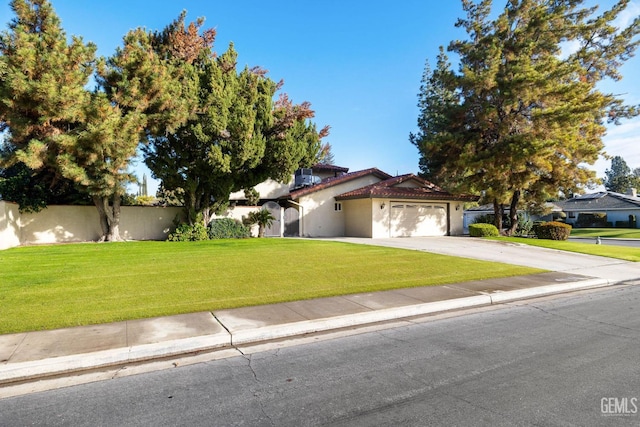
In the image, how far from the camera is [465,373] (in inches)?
159

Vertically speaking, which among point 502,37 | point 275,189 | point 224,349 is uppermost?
point 502,37

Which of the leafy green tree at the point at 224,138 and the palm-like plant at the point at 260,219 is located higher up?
the leafy green tree at the point at 224,138

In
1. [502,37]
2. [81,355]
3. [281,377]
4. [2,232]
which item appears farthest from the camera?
[502,37]

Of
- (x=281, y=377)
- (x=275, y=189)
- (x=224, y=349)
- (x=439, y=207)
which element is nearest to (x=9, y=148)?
(x=275, y=189)

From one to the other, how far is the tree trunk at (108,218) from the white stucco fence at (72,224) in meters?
1.01

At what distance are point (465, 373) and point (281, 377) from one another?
2059 millimetres

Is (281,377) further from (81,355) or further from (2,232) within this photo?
(2,232)

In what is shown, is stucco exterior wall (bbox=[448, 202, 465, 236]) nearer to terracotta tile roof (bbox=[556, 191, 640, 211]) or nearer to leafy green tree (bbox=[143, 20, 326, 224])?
leafy green tree (bbox=[143, 20, 326, 224])

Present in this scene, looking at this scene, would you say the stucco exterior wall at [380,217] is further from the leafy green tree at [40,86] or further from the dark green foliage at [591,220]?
the dark green foliage at [591,220]

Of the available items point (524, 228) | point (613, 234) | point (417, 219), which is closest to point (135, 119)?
point (417, 219)

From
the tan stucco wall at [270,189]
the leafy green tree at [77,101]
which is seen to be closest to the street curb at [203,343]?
the leafy green tree at [77,101]

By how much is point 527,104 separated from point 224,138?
60.5 feet

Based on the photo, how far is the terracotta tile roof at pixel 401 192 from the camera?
22094 mm

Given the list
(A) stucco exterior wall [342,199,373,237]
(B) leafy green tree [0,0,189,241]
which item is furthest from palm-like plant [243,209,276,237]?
(B) leafy green tree [0,0,189,241]
